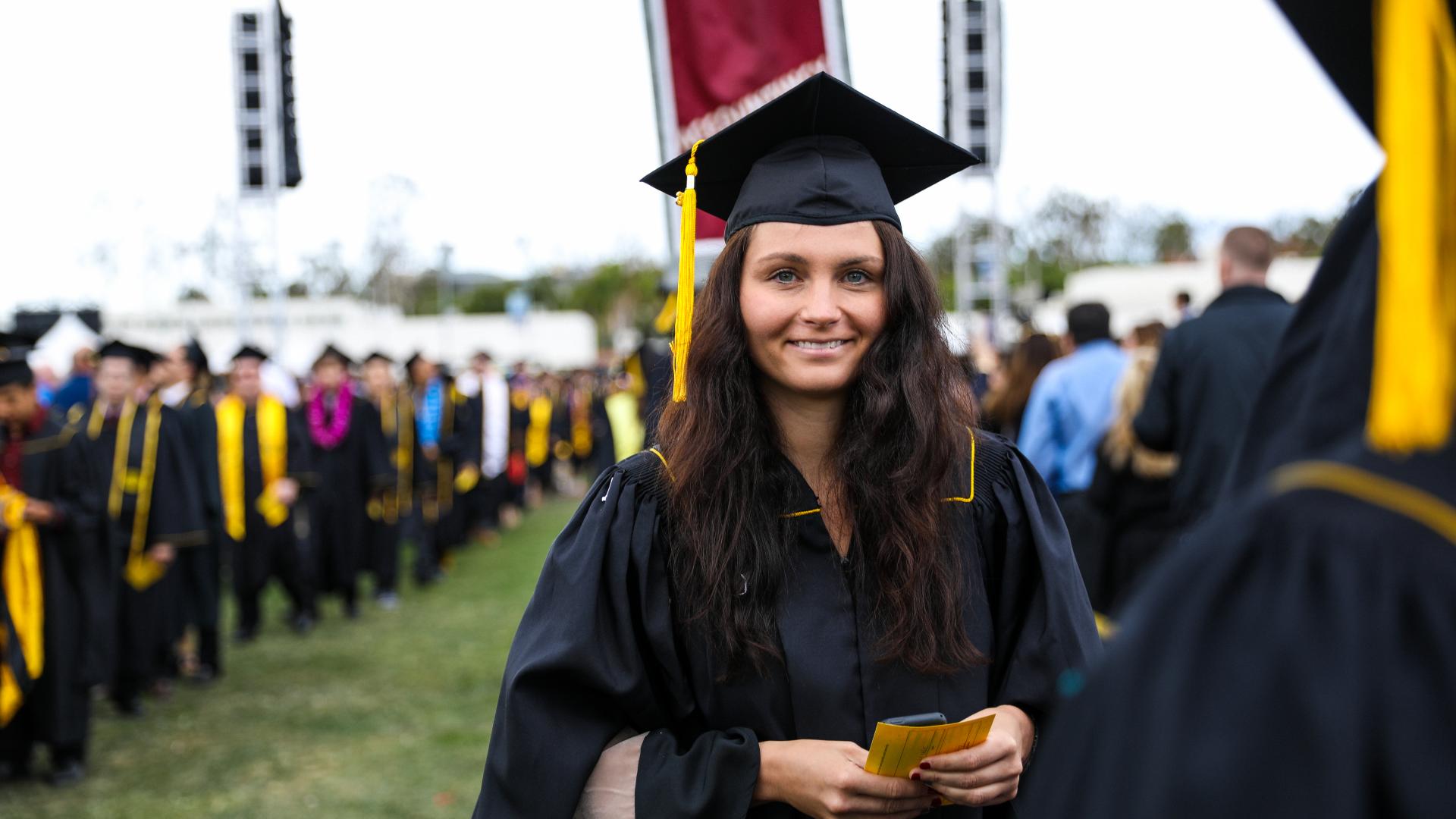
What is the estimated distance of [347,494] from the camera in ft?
35.0

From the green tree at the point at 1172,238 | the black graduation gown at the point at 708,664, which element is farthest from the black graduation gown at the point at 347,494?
the green tree at the point at 1172,238

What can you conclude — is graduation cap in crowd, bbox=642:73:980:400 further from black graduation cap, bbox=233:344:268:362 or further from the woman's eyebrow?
black graduation cap, bbox=233:344:268:362

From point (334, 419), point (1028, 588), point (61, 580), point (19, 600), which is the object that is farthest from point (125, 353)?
point (1028, 588)

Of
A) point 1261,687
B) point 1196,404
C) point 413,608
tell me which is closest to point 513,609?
point 413,608

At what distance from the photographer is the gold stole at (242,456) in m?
9.32

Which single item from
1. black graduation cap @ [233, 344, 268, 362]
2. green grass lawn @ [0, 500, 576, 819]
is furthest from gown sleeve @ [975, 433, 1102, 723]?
black graduation cap @ [233, 344, 268, 362]

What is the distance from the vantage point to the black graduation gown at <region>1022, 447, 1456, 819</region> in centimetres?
68

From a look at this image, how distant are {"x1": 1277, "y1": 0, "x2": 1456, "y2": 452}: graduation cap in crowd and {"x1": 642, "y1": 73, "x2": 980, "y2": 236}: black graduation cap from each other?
52.8 inches

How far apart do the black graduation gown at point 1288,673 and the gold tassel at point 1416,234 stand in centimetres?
4

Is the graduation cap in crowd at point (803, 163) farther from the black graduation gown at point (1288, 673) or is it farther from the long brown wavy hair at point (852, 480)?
the black graduation gown at point (1288, 673)

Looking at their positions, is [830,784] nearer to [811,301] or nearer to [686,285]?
[811,301]

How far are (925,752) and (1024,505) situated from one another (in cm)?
50

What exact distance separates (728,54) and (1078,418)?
9.45 ft

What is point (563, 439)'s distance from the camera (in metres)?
20.8
